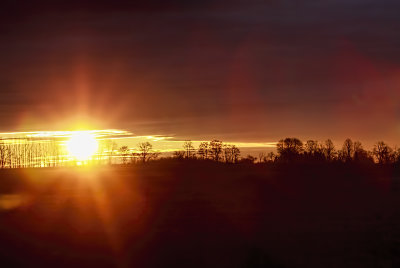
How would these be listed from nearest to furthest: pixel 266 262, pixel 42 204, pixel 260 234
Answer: pixel 266 262 → pixel 260 234 → pixel 42 204

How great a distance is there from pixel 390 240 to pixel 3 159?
65.7 meters

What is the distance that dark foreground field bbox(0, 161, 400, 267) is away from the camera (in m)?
21.1

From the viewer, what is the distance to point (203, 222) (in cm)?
2753

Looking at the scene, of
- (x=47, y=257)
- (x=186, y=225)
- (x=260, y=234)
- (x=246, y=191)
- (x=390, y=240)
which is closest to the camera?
(x=47, y=257)

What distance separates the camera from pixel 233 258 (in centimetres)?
2081

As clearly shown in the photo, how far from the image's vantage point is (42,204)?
109 feet

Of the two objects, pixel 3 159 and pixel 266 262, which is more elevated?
pixel 3 159

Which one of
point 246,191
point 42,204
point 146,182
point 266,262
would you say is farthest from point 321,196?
point 266,262

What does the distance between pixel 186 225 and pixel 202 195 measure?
10624 millimetres

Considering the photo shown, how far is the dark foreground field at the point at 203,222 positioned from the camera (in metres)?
21.1

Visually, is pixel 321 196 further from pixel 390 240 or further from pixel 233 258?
pixel 233 258

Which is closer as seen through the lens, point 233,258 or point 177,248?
point 233,258

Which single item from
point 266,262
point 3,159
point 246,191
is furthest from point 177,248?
point 3,159

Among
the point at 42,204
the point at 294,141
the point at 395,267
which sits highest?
the point at 294,141
